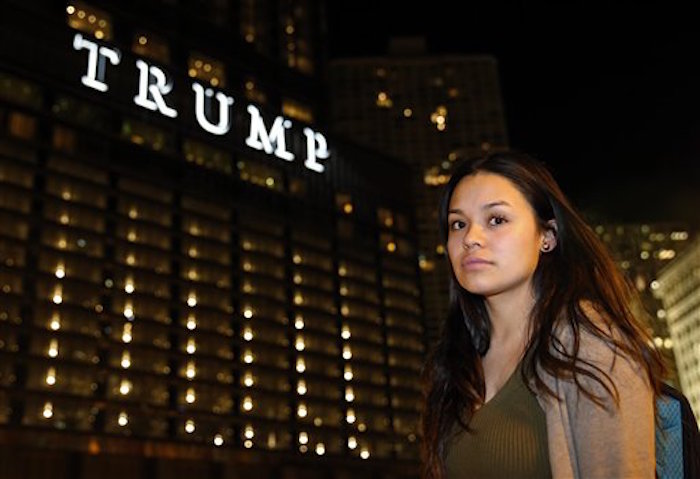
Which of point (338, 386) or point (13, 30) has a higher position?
point (13, 30)

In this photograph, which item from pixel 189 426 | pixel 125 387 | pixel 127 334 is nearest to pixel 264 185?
pixel 127 334

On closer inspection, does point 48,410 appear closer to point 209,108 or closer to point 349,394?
point 349,394

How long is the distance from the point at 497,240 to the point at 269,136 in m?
80.2

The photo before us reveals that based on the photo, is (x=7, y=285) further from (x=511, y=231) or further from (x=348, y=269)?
(x=511, y=231)

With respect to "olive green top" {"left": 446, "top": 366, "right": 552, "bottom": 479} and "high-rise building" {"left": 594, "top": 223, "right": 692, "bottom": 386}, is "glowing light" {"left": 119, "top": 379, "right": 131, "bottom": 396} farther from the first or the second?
"high-rise building" {"left": 594, "top": 223, "right": 692, "bottom": 386}

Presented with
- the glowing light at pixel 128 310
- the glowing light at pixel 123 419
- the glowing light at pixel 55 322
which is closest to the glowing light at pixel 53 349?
the glowing light at pixel 55 322

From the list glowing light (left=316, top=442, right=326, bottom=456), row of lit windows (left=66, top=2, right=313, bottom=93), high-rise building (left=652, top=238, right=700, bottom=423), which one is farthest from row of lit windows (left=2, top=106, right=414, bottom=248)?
high-rise building (left=652, top=238, right=700, bottom=423)

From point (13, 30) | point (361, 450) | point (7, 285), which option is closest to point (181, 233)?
point (7, 285)

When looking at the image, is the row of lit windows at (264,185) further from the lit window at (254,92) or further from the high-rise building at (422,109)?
the high-rise building at (422,109)

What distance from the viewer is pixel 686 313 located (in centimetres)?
10725

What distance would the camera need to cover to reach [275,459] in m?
70.1

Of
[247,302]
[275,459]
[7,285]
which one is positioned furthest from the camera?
[247,302]

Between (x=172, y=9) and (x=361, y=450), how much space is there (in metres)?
53.2

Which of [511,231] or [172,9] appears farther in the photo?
[172,9]
